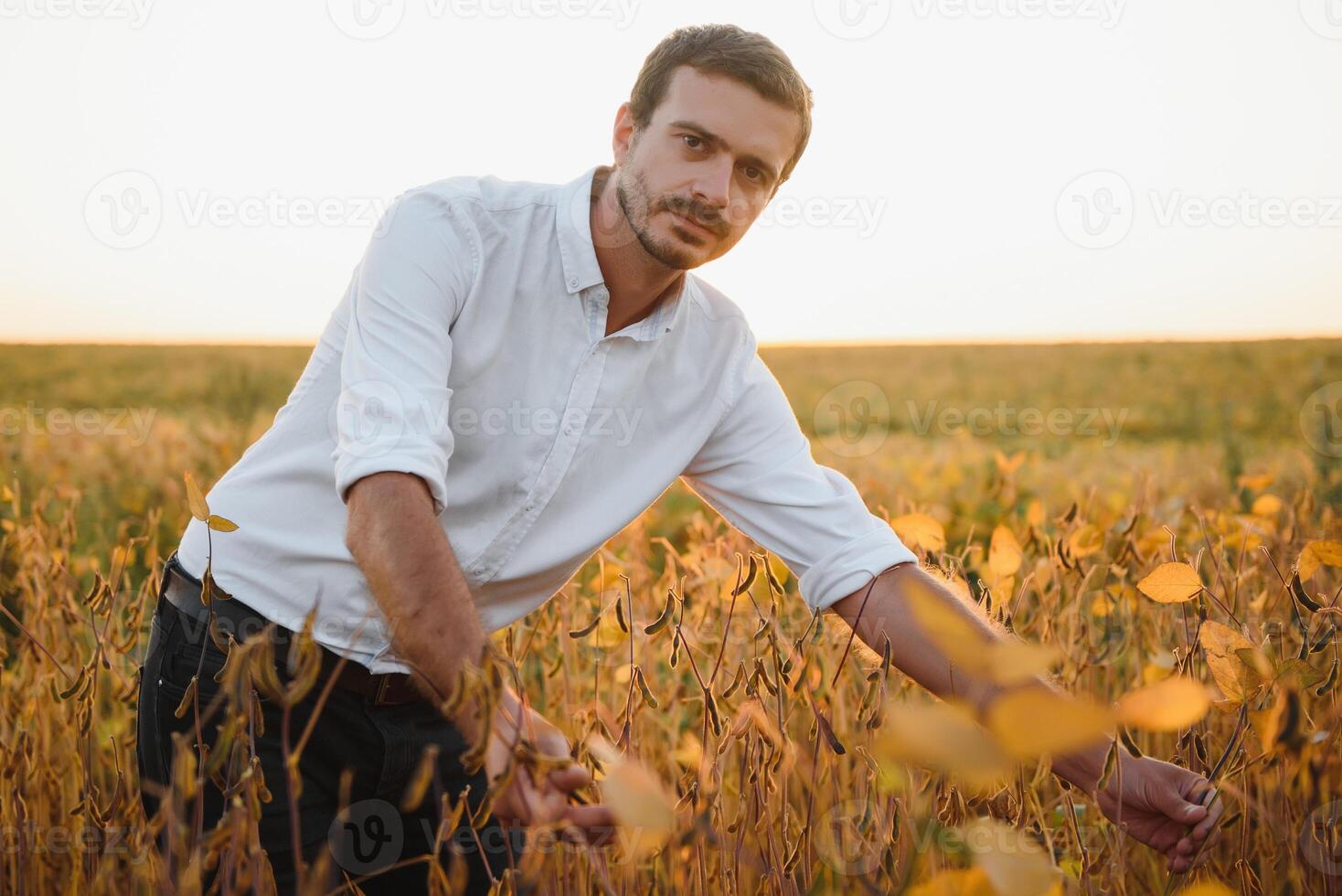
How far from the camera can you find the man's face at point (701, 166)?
1.46 metres

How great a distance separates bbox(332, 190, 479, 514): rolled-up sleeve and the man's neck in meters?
0.22

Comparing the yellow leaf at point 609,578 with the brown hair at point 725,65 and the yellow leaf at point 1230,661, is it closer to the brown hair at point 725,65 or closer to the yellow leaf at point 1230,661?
the brown hair at point 725,65

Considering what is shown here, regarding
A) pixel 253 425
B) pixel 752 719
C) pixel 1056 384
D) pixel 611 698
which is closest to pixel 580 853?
pixel 752 719

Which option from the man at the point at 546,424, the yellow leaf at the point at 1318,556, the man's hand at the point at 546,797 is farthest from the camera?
the man at the point at 546,424

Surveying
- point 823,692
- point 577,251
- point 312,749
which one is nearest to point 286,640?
point 312,749

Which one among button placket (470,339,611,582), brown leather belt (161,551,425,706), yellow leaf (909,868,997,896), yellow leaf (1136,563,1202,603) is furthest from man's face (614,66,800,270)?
yellow leaf (909,868,997,896)

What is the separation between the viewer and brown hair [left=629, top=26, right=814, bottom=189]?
1532mm

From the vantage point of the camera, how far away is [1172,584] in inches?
33.5

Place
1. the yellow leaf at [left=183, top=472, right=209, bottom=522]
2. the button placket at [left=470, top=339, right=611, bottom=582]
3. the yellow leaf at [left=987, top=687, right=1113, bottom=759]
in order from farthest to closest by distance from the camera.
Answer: the button placket at [left=470, top=339, right=611, bottom=582] < the yellow leaf at [left=183, top=472, right=209, bottom=522] < the yellow leaf at [left=987, top=687, right=1113, bottom=759]

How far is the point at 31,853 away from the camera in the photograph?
4.26ft

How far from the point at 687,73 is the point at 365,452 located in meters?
0.88

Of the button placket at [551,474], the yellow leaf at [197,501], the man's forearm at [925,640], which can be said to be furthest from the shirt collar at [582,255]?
the yellow leaf at [197,501]

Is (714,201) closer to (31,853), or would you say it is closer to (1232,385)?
(31,853)

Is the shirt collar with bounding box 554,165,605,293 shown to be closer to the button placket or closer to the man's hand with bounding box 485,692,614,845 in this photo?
the button placket
